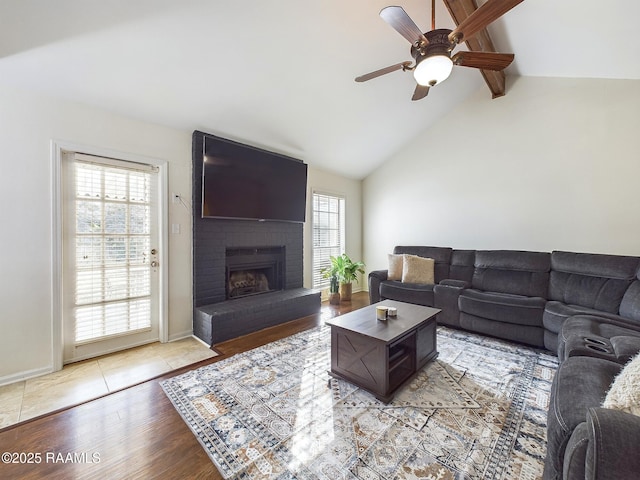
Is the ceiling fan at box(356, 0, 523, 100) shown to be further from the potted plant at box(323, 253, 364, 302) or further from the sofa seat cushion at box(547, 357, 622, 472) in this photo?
the potted plant at box(323, 253, 364, 302)

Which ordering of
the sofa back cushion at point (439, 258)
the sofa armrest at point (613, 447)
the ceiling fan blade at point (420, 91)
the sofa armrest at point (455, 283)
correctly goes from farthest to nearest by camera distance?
the sofa back cushion at point (439, 258) → the sofa armrest at point (455, 283) → the ceiling fan blade at point (420, 91) → the sofa armrest at point (613, 447)

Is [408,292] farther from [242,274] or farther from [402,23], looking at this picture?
[402,23]

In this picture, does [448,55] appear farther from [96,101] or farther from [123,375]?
[123,375]

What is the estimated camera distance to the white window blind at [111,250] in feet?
8.25

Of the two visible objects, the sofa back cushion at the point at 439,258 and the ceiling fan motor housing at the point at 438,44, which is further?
the sofa back cushion at the point at 439,258

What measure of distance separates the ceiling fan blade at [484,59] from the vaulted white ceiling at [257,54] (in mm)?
798

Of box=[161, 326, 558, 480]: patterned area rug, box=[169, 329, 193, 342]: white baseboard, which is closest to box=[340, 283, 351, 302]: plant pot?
box=[161, 326, 558, 480]: patterned area rug

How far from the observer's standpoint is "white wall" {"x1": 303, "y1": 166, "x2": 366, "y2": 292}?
4.60 meters

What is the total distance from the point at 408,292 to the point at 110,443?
3.31 m

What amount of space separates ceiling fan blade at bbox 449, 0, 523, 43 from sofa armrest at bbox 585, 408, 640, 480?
1.95 m

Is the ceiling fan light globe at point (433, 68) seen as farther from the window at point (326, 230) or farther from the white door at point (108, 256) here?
the window at point (326, 230)

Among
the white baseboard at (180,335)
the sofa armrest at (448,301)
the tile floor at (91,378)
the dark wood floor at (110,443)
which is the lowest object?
the dark wood floor at (110,443)

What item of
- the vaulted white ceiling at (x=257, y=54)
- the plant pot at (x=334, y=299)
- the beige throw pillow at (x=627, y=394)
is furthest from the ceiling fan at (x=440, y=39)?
the plant pot at (x=334, y=299)

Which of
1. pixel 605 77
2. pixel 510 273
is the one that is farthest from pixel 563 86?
pixel 510 273
